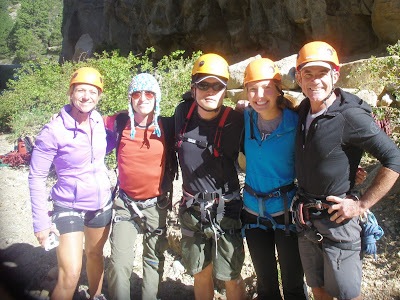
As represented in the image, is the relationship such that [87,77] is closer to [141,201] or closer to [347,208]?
[141,201]

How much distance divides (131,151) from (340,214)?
2.11 m

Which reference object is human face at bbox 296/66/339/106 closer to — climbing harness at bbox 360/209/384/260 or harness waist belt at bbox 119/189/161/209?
climbing harness at bbox 360/209/384/260

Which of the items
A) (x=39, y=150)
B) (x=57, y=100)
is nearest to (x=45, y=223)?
(x=39, y=150)

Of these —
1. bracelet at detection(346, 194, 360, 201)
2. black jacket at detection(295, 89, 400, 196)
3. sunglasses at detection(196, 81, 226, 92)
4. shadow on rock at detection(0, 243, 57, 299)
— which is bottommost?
shadow on rock at detection(0, 243, 57, 299)

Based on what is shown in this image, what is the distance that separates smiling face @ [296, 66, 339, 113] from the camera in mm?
2344

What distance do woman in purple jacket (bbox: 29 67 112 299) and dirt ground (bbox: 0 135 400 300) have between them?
549mm

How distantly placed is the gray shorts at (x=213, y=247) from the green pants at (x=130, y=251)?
1.29 feet

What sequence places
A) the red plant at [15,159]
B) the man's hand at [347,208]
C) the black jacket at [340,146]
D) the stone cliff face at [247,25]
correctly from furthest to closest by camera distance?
the stone cliff face at [247,25] < the red plant at [15,159] < the man's hand at [347,208] < the black jacket at [340,146]

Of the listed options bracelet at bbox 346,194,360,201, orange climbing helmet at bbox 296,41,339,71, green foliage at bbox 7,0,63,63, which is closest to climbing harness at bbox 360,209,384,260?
bracelet at bbox 346,194,360,201

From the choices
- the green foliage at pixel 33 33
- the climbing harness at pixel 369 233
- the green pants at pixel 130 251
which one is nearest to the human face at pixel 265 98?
the climbing harness at pixel 369 233

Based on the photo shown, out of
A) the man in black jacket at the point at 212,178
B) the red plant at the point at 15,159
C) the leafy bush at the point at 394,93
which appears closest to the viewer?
the man in black jacket at the point at 212,178

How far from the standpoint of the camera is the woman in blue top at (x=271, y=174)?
2.63 metres

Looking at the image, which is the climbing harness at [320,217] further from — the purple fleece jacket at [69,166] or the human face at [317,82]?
the purple fleece jacket at [69,166]

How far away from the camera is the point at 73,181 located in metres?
2.93
